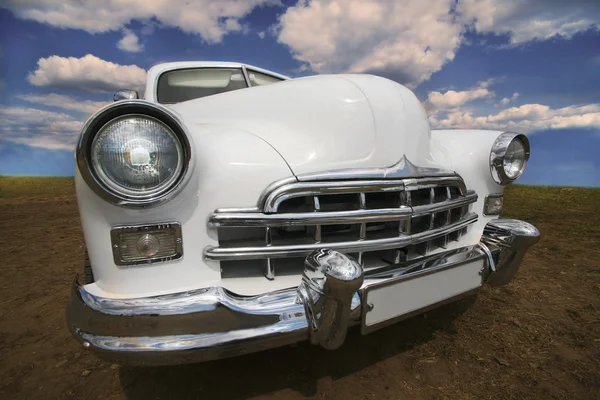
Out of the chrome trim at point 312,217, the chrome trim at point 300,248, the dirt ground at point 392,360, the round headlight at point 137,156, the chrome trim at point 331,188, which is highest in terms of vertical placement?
the round headlight at point 137,156

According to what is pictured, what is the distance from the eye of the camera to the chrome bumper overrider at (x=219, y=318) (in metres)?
1.13

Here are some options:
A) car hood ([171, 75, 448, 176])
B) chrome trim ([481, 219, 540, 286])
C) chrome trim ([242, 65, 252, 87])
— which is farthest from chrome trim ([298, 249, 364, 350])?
chrome trim ([242, 65, 252, 87])

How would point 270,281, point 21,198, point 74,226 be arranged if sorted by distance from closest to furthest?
point 270,281 < point 74,226 < point 21,198

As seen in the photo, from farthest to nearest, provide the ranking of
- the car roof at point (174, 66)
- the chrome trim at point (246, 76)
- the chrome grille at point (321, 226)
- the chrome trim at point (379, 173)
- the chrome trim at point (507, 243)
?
1. the chrome trim at point (246, 76)
2. the car roof at point (174, 66)
3. the chrome trim at point (507, 243)
4. the chrome trim at point (379, 173)
5. the chrome grille at point (321, 226)

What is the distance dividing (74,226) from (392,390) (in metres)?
5.49

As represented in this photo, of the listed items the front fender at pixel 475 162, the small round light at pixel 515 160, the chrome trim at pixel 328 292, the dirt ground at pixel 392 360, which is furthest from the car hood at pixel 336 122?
the dirt ground at pixel 392 360

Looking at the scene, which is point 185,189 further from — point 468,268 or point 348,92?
point 468,268

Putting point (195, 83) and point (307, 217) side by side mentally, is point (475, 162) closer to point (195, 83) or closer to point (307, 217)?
point (307, 217)

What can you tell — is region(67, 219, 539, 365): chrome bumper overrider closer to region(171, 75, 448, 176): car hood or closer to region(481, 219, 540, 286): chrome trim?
region(171, 75, 448, 176): car hood

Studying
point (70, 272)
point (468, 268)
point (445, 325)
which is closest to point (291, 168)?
point (468, 268)

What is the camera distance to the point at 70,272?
10.8ft

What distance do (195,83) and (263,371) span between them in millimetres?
2302

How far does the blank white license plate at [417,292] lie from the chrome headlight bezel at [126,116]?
2.69 ft

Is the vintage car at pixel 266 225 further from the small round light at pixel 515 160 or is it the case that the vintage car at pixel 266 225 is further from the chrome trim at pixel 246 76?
the chrome trim at pixel 246 76
